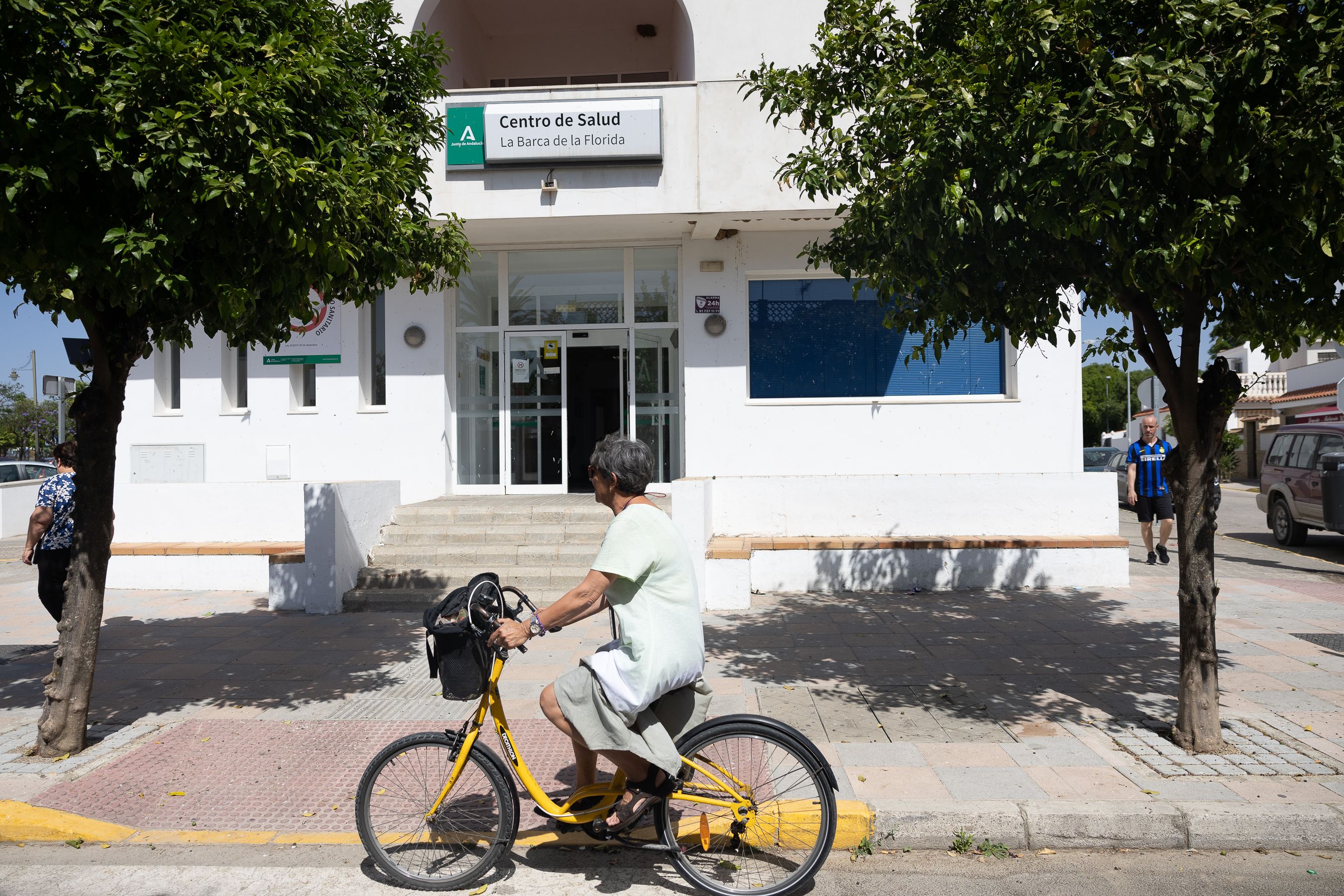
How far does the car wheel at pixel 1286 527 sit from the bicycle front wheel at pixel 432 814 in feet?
50.0

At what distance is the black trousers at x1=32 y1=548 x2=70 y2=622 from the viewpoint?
22.4 feet

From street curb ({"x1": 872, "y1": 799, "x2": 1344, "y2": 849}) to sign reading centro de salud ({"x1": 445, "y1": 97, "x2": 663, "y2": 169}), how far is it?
27.8 ft

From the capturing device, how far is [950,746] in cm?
492

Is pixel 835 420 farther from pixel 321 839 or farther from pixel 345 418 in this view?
pixel 321 839

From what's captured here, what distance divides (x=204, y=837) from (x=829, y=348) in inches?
361

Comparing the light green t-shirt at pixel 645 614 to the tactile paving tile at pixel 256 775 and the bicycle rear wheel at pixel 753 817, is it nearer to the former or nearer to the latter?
the bicycle rear wheel at pixel 753 817

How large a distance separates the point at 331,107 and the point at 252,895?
4.08 metres

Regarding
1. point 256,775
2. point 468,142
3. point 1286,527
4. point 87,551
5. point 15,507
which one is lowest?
point 256,775

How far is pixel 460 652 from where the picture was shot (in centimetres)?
343

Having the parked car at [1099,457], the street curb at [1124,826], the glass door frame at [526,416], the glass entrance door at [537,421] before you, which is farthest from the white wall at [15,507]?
the parked car at [1099,457]

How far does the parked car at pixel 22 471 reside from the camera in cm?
2061

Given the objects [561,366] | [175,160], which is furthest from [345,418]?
[175,160]

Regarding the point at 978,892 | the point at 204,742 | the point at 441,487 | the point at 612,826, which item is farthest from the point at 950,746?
the point at 441,487

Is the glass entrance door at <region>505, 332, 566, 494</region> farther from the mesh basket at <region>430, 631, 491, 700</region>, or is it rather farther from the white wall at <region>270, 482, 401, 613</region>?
the mesh basket at <region>430, 631, 491, 700</region>
